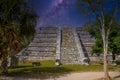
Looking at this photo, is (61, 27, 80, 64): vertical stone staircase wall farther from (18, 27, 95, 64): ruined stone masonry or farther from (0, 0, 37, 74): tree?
(0, 0, 37, 74): tree

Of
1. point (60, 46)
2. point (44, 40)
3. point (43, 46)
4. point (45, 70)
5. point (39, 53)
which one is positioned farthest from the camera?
point (44, 40)

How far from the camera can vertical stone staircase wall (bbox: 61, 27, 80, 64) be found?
52.9 metres

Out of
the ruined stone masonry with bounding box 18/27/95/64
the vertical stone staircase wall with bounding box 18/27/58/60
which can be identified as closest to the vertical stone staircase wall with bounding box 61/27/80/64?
the ruined stone masonry with bounding box 18/27/95/64

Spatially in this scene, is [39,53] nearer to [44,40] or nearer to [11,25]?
[44,40]

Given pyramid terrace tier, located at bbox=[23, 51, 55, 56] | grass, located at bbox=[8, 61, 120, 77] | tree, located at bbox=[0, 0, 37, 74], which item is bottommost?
grass, located at bbox=[8, 61, 120, 77]

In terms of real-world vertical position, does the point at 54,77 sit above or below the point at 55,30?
below

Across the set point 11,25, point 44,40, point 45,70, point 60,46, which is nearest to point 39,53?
point 60,46

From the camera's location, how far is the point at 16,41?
96.6 ft

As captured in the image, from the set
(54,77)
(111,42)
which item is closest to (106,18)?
(54,77)

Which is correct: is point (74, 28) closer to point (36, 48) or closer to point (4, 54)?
point (36, 48)

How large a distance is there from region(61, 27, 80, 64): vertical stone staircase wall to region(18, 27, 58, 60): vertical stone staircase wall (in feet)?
6.75

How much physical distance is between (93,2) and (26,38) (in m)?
7.72

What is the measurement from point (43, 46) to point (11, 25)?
37987 mm

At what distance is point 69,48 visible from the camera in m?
61.8
